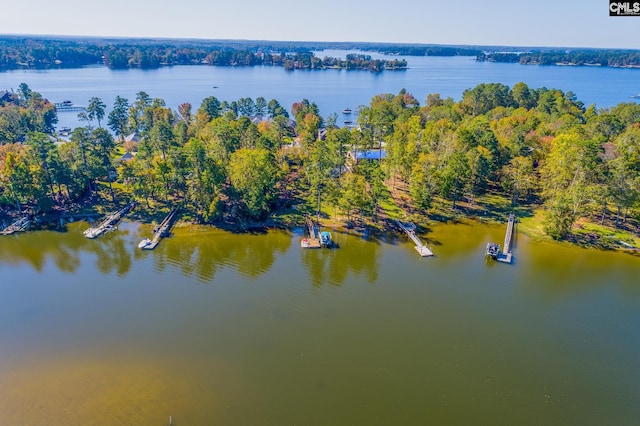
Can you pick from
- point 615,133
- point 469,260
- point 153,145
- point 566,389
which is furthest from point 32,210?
point 615,133

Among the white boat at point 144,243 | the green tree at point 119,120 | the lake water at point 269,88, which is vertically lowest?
the white boat at point 144,243

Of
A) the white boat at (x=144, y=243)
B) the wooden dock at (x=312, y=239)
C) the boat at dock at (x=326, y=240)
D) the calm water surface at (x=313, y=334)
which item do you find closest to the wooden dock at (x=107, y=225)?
the calm water surface at (x=313, y=334)

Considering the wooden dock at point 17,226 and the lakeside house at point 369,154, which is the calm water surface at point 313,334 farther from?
the lakeside house at point 369,154

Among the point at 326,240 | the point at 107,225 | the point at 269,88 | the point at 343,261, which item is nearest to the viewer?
the point at 343,261

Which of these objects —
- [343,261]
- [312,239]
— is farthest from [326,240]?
[343,261]

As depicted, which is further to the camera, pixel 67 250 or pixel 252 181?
pixel 252 181

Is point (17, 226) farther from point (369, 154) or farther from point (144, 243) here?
point (369, 154)

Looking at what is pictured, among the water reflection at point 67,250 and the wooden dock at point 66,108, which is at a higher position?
the wooden dock at point 66,108

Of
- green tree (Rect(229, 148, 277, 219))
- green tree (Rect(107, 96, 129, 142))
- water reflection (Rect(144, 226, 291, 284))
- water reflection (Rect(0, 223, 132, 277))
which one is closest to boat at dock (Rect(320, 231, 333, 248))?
water reflection (Rect(144, 226, 291, 284))
